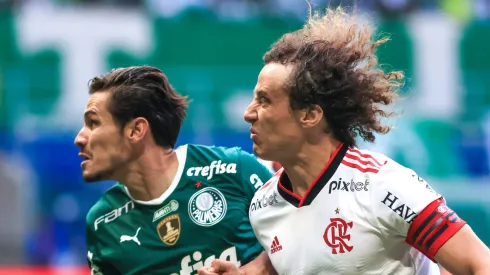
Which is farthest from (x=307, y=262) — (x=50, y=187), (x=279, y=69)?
(x=50, y=187)

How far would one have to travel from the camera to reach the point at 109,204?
5465 millimetres

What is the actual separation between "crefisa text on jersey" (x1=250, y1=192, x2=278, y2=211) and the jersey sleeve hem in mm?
797

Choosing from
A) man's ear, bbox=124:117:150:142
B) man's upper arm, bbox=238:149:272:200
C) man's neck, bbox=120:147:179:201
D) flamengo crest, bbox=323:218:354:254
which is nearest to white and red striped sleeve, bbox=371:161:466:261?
flamengo crest, bbox=323:218:354:254

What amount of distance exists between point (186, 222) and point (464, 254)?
68.2 inches

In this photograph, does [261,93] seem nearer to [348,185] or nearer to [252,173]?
[348,185]

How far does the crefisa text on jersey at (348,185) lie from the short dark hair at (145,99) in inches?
51.8

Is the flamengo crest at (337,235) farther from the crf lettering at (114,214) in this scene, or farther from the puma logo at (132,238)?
the crf lettering at (114,214)

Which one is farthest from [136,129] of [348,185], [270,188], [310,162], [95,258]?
[348,185]

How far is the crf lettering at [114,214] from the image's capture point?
541cm

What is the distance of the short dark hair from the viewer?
5.37 m

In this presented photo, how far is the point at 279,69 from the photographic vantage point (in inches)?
182

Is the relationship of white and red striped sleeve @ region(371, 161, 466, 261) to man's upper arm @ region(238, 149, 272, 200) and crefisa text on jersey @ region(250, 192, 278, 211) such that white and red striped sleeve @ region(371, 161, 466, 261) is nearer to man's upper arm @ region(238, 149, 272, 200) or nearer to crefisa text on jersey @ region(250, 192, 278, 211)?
crefisa text on jersey @ region(250, 192, 278, 211)

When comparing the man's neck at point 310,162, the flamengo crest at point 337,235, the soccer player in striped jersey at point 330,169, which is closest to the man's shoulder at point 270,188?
the soccer player in striped jersey at point 330,169

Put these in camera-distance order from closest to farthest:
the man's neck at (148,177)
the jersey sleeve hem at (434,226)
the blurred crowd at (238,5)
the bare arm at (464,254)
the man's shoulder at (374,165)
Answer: the bare arm at (464,254), the jersey sleeve hem at (434,226), the man's shoulder at (374,165), the man's neck at (148,177), the blurred crowd at (238,5)
